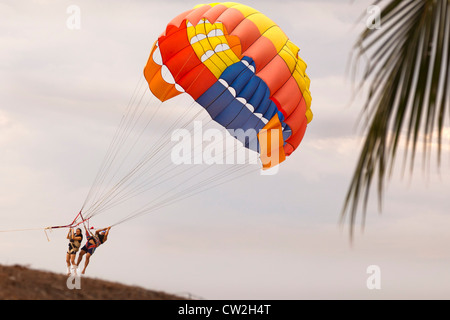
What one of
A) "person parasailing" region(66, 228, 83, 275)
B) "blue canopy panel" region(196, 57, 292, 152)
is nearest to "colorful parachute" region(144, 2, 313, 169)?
"blue canopy panel" region(196, 57, 292, 152)

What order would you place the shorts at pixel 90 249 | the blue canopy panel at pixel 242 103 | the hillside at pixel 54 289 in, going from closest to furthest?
the hillside at pixel 54 289 < the shorts at pixel 90 249 < the blue canopy panel at pixel 242 103

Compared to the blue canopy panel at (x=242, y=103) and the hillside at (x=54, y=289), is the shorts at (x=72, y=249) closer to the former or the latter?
the hillside at (x=54, y=289)

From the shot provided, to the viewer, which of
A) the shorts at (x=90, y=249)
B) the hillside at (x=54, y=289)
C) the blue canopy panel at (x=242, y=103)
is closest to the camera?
the hillside at (x=54, y=289)

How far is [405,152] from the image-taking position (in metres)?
3.78

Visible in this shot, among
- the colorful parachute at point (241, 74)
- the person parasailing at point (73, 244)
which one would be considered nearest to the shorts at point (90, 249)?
the person parasailing at point (73, 244)

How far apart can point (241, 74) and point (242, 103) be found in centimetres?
143

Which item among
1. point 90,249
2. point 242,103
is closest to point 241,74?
point 242,103

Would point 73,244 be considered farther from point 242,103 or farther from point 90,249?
point 242,103

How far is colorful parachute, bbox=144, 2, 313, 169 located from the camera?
1783 cm

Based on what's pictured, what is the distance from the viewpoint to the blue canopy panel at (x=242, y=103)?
18359 mm

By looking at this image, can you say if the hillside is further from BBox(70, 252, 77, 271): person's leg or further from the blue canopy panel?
the blue canopy panel
